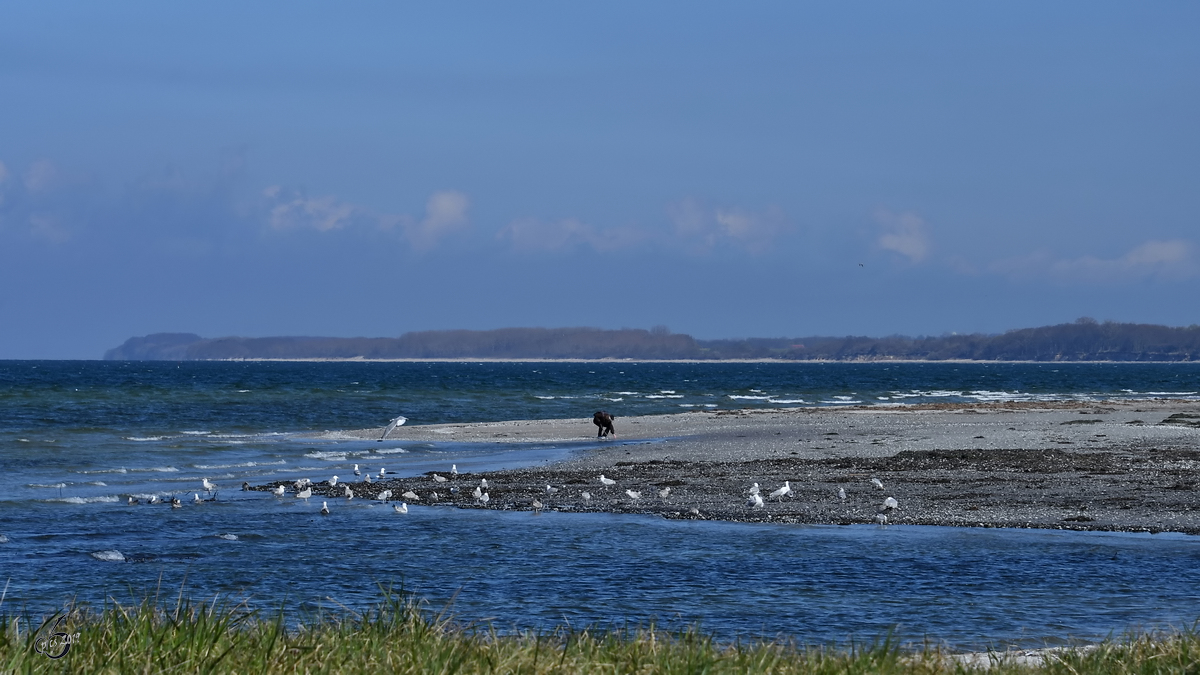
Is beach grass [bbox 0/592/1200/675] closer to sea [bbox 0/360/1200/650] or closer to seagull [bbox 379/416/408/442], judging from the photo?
sea [bbox 0/360/1200/650]

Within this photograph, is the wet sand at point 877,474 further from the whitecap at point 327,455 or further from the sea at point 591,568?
the whitecap at point 327,455

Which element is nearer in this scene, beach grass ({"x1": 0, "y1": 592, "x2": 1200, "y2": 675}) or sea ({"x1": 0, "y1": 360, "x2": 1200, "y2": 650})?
beach grass ({"x1": 0, "y1": 592, "x2": 1200, "y2": 675})

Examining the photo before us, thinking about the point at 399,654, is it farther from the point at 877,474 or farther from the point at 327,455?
the point at 327,455

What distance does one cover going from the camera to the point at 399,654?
595cm

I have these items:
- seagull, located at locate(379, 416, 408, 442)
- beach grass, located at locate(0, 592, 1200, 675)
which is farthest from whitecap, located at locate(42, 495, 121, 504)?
seagull, located at locate(379, 416, 408, 442)

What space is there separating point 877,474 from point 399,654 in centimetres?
1907

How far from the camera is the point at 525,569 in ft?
44.5

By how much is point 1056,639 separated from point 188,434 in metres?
36.4

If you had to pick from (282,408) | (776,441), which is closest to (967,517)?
(776,441)

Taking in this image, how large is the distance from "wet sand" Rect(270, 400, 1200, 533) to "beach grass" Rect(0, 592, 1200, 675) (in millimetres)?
10624

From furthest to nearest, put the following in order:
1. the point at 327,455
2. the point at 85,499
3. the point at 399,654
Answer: the point at 327,455, the point at 85,499, the point at 399,654

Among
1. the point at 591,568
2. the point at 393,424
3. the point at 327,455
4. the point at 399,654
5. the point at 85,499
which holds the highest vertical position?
the point at 399,654

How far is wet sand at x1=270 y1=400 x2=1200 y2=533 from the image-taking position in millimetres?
17953

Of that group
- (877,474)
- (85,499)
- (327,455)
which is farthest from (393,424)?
(877,474)
